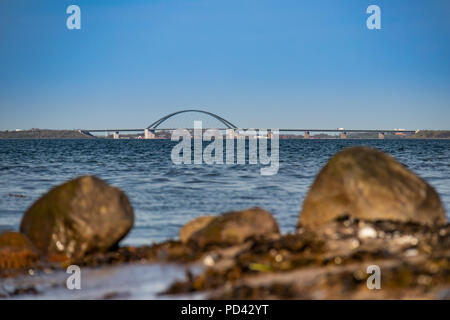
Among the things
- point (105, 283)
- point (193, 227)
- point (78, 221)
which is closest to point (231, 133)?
point (193, 227)

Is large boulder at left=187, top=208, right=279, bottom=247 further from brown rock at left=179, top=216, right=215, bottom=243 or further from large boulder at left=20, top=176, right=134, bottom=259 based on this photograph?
large boulder at left=20, top=176, right=134, bottom=259

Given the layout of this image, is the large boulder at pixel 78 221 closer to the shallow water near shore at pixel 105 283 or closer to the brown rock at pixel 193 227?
the shallow water near shore at pixel 105 283

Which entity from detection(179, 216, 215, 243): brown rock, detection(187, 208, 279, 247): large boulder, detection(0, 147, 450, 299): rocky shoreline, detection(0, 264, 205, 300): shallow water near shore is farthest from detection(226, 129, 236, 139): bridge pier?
detection(0, 264, 205, 300): shallow water near shore

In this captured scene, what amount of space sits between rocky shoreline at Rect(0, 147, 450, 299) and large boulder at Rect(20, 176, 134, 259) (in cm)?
2

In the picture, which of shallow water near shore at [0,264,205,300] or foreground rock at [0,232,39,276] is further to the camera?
foreground rock at [0,232,39,276]

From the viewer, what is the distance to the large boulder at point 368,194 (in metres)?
9.20

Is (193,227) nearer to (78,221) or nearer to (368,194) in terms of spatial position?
(78,221)

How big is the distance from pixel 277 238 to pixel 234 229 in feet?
2.86

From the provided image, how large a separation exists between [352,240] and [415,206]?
222cm

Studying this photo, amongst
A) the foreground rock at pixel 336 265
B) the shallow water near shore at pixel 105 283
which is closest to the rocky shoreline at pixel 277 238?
the foreground rock at pixel 336 265

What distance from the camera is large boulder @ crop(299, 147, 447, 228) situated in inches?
362

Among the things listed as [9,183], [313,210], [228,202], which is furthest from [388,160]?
[9,183]

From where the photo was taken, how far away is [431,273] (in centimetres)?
641
